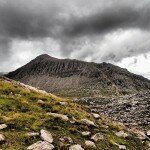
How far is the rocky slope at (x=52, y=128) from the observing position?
19041 millimetres

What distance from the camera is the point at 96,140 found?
70.4 ft

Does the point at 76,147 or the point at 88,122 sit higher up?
the point at 88,122

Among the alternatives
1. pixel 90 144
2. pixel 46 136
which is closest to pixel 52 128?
pixel 46 136

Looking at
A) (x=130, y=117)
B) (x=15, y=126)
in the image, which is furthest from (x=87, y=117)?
(x=130, y=117)

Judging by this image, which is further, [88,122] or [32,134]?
[88,122]

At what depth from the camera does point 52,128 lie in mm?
21812

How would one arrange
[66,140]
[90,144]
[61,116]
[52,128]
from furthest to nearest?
[61,116] < [52,128] < [90,144] < [66,140]

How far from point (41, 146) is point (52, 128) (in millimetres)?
3875

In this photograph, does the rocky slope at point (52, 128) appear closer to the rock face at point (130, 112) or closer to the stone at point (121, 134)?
the stone at point (121, 134)

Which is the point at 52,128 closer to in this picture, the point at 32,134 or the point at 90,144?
the point at 32,134

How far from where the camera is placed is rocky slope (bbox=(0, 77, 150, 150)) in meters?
19.0

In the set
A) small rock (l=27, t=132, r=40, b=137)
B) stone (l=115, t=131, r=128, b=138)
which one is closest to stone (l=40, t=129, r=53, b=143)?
small rock (l=27, t=132, r=40, b=137)

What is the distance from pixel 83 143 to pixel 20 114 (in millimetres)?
5128

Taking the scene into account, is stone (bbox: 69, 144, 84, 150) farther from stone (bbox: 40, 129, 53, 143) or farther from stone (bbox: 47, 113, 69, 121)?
stone (bbox: 47, 113, 69, 121)
